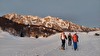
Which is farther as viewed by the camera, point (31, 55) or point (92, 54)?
point (92, 54)

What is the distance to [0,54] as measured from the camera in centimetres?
3191

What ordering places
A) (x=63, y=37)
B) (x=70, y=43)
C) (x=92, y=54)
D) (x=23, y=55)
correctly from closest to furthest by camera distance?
(x=23, y=55) → (x=92, y=54) → (x=63, y=37) → (x=70, y=43)

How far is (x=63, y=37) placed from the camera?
129ft

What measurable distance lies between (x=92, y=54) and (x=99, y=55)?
4.54ft

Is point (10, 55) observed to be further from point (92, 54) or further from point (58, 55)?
point (92, 54)

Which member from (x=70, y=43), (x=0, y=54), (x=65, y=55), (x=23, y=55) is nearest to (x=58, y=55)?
(x=65, y=55)

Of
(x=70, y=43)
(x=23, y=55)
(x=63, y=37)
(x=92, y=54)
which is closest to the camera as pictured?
(x=23, y=55)

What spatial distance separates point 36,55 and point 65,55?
115 inches

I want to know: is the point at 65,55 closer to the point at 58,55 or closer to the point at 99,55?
the point at 58,55

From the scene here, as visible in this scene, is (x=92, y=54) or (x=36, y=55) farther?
(x=92, y=54)

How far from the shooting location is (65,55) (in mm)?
→ 32156

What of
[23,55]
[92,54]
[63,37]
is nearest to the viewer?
[23,55]

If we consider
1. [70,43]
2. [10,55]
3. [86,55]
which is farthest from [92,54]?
[70,43]

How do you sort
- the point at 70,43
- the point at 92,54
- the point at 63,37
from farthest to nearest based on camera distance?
the point at 70,43, the point at 63,37, the point at 92,54
